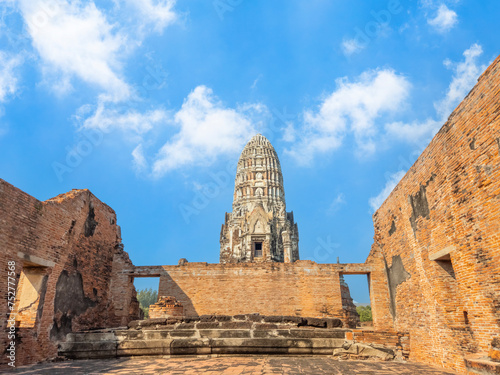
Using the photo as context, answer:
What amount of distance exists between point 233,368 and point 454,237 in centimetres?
→ 497

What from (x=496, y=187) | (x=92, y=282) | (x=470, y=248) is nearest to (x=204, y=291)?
(x=92, y=282)

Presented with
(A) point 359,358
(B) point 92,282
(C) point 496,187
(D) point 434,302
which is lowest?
(A) point 359,358

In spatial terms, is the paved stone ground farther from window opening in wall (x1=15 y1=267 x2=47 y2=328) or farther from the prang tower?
the prang tower

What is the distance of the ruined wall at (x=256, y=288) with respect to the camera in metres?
12.5

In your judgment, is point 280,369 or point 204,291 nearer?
point 280,369

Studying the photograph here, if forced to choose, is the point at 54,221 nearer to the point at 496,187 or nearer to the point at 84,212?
the point at 84,212

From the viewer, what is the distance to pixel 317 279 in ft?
41.6

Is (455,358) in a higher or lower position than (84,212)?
lower

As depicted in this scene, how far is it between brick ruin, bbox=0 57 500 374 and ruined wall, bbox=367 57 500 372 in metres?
0.03

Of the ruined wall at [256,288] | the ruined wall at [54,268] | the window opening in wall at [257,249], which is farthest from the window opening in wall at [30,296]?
the window opening in wall at [257,249]

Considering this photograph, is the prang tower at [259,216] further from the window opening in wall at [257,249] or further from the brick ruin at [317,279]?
the brick ruin at [317,279]

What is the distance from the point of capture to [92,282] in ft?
35.3

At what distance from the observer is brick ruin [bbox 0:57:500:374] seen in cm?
574

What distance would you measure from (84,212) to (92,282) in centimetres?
241
